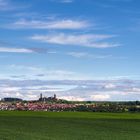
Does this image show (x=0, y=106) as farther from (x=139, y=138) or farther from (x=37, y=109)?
(x=139, y=138)

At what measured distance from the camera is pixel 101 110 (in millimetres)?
84812

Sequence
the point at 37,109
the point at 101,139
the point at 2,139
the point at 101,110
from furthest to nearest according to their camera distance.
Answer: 1. the point at 101,110
2. the point at 37,109
3. the point at 101,139
4. the point at 2,139

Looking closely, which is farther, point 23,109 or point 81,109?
point 81,109

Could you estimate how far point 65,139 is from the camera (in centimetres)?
2480

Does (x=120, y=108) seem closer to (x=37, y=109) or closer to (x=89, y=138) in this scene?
(x=37, y=109)

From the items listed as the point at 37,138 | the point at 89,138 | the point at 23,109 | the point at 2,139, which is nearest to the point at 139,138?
the point at 89,138

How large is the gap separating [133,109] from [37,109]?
716 inches

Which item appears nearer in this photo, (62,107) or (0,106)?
(62,107)

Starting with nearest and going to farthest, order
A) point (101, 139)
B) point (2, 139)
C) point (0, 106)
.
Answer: point (2, 139) → point (101, 139) → point (0, 106)

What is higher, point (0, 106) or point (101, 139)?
point (0, 106)

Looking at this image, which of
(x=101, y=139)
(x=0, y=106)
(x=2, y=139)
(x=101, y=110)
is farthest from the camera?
(x=0, y=106)

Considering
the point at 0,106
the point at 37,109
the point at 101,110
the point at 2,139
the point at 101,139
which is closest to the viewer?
the point at 2,139

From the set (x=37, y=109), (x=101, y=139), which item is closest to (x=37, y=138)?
(x=101, y=139)

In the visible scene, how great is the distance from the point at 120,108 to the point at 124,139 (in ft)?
200
